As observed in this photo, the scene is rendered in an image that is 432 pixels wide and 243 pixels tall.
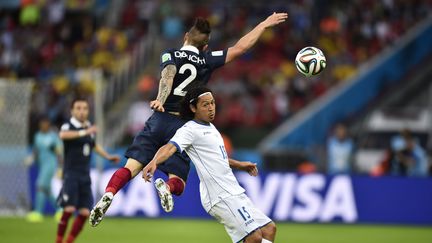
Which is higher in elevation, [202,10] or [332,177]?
[202,10]

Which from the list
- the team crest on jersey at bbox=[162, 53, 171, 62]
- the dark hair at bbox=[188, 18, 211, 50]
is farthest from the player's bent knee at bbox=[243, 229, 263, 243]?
the dark hair at bbox=[188, 18, 211, 50]

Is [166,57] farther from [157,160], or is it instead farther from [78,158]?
[78,158]

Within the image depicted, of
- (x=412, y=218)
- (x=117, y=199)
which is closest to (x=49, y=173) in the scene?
(x=117, y=199)

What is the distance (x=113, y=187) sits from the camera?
36.2 feet

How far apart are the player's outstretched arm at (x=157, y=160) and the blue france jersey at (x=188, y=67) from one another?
1.78 meters

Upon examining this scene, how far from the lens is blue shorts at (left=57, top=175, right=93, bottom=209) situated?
14.3 metres

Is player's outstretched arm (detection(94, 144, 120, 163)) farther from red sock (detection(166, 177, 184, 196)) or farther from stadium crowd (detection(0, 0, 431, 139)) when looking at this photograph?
stadium crowd (detection(0, 0, 431, 139))

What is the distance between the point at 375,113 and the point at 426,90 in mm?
1972

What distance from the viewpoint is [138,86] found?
2884 centimetres

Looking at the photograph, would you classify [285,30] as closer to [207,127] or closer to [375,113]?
[375,113]

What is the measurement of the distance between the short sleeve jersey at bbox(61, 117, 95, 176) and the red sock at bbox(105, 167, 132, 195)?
3.28 m

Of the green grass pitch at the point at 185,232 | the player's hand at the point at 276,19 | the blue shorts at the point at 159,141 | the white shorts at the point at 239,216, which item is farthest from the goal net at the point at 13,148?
the white shorts at the point at 239,216

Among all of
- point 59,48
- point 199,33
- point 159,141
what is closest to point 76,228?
point 159,141

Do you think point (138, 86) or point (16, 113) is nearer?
point (16, 113)
